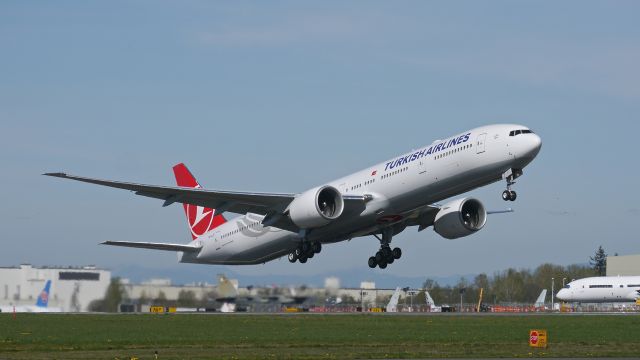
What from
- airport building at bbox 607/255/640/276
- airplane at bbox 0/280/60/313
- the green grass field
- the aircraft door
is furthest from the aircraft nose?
airport building at bbox 607/255/640/276

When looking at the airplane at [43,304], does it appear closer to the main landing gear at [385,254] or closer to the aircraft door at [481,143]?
the main landing gear at [385,254]

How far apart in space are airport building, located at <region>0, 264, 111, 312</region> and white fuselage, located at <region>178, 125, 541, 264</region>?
2360 cm

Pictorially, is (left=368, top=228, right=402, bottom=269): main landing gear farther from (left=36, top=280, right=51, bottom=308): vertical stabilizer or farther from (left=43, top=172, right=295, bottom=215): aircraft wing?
(left=36, top=280, right=51, bottom=308): vertical stabilizer

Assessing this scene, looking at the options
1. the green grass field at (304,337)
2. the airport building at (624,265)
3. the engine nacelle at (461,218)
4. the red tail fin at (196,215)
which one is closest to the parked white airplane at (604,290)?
the airport building at (624,265)

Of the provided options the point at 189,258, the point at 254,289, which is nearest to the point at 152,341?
the point at 189,258

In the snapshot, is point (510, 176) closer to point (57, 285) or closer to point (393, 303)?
point (57, 285)

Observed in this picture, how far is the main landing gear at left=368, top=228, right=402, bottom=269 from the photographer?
53.6 meters

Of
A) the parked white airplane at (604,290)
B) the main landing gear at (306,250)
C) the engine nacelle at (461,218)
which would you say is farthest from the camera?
the parked white airplane at (604,290)

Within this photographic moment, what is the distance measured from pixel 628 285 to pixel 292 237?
177 ft

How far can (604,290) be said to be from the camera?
96.0 meters

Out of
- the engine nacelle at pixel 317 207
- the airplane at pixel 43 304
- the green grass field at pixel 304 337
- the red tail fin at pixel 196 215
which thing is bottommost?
the green grass field at pixel 304 337

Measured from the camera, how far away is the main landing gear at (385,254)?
53.6 metres

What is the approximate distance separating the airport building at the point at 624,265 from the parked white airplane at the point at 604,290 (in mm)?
25553

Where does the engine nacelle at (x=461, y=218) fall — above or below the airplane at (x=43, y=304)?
above
